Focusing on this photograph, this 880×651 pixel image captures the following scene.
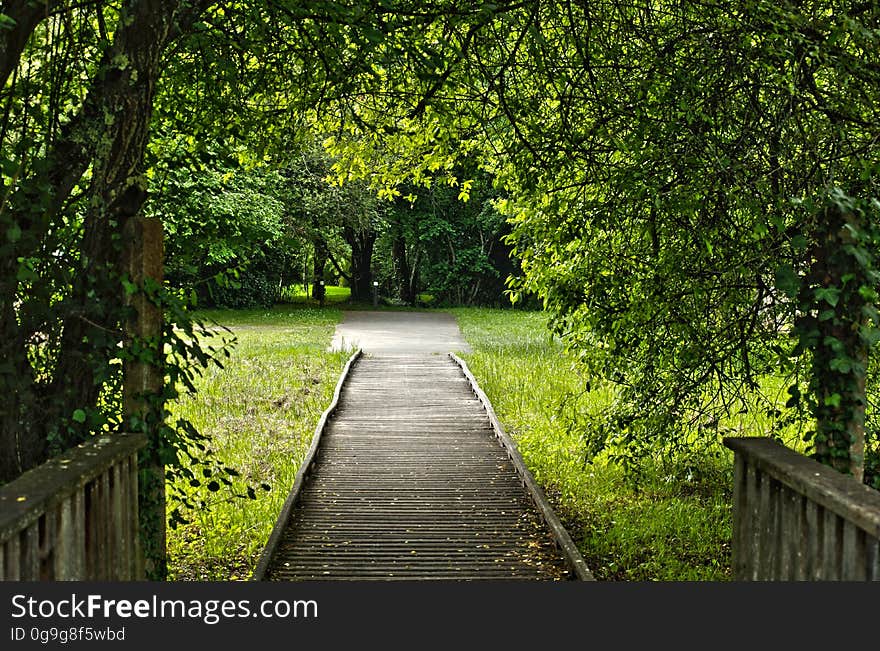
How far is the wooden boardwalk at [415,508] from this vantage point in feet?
22.5

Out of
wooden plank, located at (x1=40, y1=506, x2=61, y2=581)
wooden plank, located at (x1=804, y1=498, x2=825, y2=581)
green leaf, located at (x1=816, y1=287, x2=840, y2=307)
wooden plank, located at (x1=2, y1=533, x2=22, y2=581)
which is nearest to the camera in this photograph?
wooden plank, located at (x1=2, y1=533, x2=22, y2=581)

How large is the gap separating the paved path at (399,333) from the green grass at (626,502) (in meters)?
8.97

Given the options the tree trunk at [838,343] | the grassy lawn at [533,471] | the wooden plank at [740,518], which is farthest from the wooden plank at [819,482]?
the grassy lawn at [533,471]

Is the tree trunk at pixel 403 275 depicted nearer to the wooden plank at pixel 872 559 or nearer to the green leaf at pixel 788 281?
the green leaf at pixel 788 281

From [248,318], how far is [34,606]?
33329 mm

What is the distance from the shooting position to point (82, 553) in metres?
3.59

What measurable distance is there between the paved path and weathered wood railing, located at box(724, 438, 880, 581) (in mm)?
18928

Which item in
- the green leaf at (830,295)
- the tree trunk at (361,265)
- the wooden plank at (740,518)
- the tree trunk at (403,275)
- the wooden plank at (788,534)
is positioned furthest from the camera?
the tree trunk at (403,275)

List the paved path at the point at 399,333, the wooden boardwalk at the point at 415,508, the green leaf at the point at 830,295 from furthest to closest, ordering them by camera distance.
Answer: the paved path at the point at 399,333 → the wooden boardwalk at the point at 415,508 → the green leaf at the point at 830,295

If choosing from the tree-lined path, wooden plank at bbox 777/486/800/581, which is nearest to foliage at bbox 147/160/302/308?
the tree-lined path

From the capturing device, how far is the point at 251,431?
12.4 metres

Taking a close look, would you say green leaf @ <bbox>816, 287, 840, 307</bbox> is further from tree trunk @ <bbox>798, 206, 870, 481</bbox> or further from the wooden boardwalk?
the wooden boardwalk

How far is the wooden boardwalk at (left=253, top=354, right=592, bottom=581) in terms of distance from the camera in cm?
685

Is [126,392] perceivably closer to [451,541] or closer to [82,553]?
[82,553]
